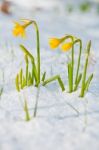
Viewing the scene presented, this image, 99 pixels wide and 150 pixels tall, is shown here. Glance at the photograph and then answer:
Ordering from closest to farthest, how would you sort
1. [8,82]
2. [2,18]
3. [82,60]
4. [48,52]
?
[8,82] < [82,60] < [48,52] < [2,18]

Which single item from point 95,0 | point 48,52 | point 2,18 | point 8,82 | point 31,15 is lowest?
point 95,0

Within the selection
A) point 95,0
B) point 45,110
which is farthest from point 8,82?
point 95,0

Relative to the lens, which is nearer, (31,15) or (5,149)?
(5,149)

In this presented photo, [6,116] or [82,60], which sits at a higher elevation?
[6,116]

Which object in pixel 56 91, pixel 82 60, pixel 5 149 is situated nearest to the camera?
pixel 5 149

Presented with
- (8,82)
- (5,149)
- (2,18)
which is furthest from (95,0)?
(5,149)

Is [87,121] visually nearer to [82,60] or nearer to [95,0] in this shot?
[82,60]

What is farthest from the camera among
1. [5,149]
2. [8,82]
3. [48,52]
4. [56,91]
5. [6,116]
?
[48,52]

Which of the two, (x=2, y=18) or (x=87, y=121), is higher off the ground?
(x=87, y=121)

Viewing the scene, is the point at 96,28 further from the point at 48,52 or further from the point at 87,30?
the point at 48,52
